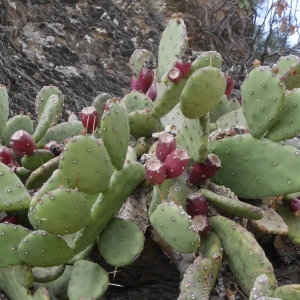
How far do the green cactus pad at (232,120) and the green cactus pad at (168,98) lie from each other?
32 cm

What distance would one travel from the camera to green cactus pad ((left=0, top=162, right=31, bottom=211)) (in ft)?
5.12

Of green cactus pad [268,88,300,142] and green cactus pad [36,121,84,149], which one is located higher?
green cactus pad [268,88,300,142]

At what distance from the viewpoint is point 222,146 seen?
178 centimetres

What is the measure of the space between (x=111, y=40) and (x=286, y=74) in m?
2.96

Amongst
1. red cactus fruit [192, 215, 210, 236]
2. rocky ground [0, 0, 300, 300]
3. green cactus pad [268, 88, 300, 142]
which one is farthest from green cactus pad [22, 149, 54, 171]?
rocky ground [0, 0, 300, 300]

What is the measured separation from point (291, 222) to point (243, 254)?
1.45 feet

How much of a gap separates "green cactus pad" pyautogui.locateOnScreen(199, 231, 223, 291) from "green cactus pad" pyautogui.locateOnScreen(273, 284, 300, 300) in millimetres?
220

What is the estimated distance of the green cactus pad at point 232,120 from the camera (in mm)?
2098

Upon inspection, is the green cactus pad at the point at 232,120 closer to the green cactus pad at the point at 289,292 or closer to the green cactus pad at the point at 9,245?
the green cactus pad at the point at 289,292

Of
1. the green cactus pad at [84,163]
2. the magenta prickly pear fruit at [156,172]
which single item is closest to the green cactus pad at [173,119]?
the magenta prickly pear fruit at [156,172]

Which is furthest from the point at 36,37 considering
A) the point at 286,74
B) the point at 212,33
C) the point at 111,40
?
the point at 286,74

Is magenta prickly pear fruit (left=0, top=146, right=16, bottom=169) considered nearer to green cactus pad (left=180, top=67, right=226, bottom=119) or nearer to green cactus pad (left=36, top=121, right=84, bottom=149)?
green cactus pad (left=36, top=121, right=84, bottom=149)

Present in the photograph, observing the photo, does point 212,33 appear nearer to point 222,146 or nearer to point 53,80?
point 53,80

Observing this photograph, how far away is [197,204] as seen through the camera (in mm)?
1621
